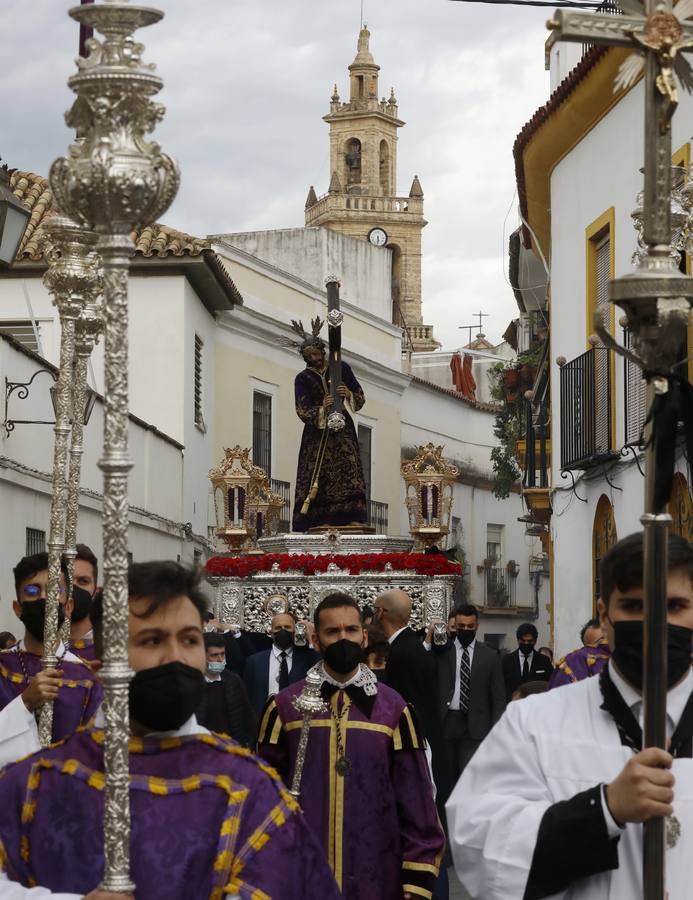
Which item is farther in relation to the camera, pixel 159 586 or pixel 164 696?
pixel 159 586

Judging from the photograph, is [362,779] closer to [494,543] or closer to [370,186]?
[494,543]

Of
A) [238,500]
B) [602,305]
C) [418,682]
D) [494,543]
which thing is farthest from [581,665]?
[494,543]

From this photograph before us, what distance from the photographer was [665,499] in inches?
130

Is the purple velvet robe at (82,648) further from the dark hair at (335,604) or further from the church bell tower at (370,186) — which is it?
the church bell tower at (370,186)

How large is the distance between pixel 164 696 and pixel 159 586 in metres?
0.29

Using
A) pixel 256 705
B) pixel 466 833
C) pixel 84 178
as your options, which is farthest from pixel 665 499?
pixel 256 705

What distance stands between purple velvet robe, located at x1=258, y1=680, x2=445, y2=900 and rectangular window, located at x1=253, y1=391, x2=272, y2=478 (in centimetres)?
2295

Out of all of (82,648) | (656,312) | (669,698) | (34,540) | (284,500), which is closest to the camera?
(656,312)

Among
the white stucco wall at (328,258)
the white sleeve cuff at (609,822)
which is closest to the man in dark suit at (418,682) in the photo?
the white sleeve cuff at (609,822)

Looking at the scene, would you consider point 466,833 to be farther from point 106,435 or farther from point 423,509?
point 423,509

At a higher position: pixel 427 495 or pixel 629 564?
pixel 427 495

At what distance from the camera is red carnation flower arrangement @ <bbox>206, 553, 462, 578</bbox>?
16609 mm

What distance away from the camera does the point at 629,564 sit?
3.69 metres

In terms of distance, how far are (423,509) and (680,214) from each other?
31.7 feet
